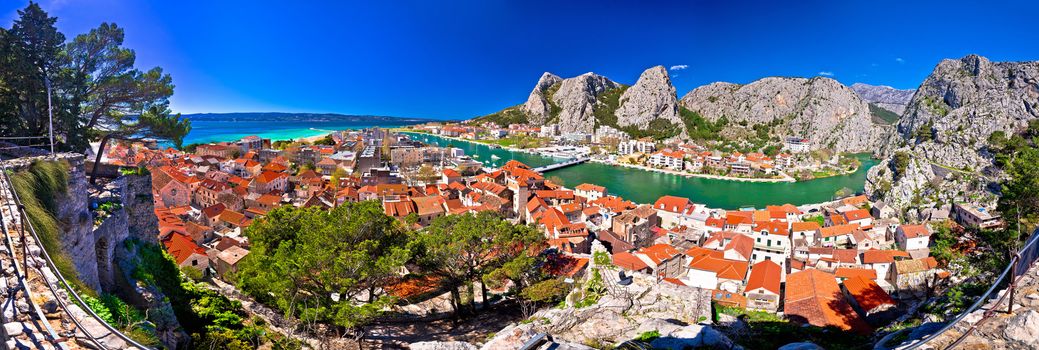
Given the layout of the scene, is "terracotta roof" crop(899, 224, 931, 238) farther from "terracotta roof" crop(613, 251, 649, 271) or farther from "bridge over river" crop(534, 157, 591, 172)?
"bridge over river" crop(534, 157, 591, 172)

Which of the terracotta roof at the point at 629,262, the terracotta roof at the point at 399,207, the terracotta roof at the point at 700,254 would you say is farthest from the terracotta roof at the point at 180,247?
the terracotta roof at the point at 700,254

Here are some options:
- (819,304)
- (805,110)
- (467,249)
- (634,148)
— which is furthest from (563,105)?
(467,249)

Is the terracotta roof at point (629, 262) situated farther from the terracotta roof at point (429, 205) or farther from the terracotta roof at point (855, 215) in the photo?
the terracotta roof at point (855, 215)

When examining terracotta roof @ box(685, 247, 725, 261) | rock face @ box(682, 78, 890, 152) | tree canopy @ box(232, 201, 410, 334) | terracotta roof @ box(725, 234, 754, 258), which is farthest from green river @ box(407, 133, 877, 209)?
tree canopy @ box(232, 201, 410, 334)

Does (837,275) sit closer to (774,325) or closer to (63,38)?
(774,325)

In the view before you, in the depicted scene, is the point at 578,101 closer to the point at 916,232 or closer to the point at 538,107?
the point at 538,107

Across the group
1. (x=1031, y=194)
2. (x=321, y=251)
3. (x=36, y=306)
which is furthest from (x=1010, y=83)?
(x=36, y=306)
